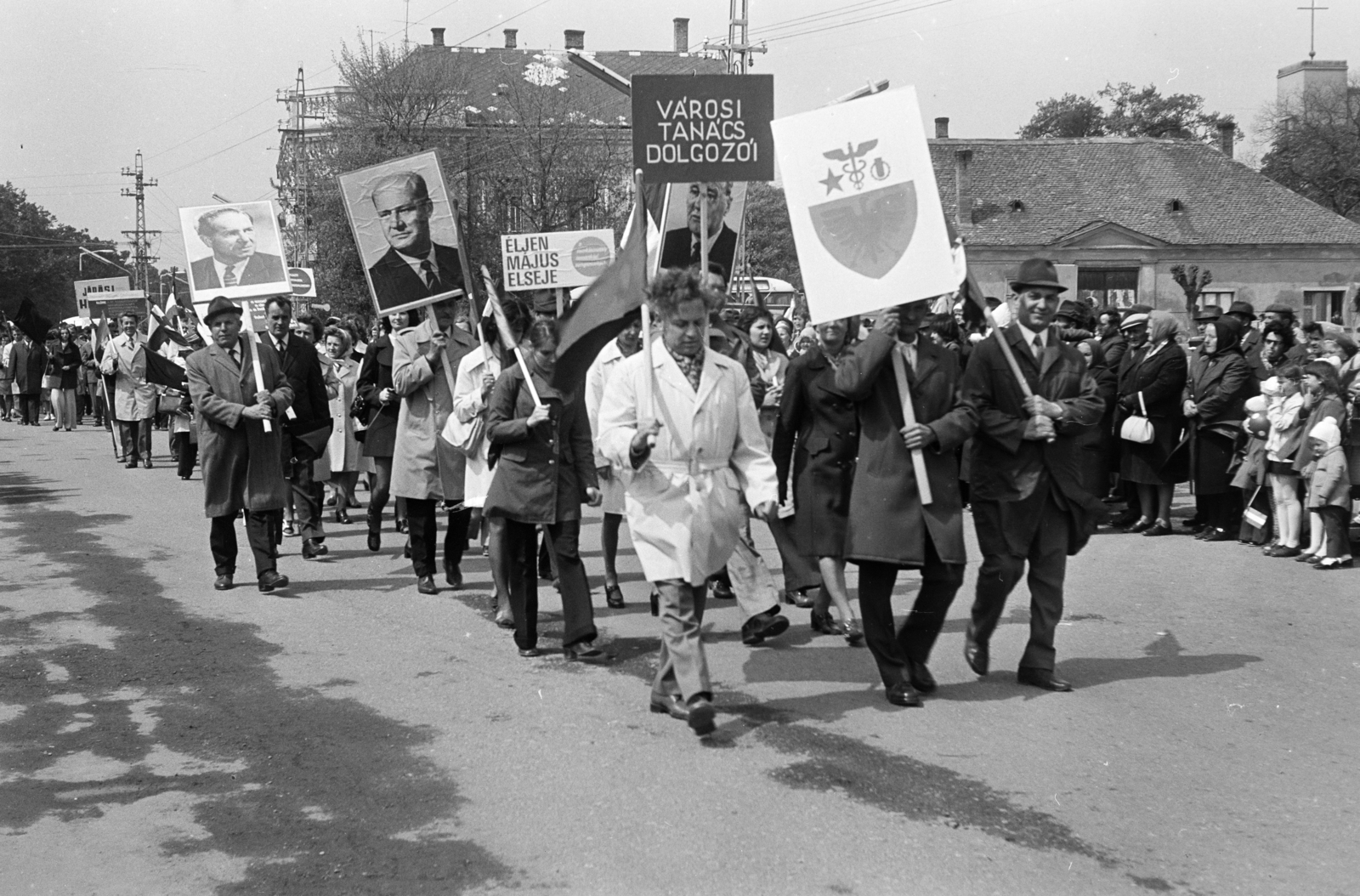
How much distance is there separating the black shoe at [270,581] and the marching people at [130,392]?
34.5ft

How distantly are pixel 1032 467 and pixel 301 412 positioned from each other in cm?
616

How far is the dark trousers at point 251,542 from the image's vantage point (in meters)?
9.90

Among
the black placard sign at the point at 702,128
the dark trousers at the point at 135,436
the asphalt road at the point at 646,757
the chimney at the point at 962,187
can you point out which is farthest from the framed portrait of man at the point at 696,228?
the chimney at the point at 962,187

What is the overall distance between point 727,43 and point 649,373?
33.0 metres

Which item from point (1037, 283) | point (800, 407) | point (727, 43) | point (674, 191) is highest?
point (727, 43)

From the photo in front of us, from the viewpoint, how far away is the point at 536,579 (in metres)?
7.65

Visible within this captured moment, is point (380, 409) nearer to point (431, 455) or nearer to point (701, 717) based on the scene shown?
point (431, 455)

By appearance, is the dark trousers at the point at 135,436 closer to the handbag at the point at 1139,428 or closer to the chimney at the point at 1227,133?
the handbag at the point at 1139,428

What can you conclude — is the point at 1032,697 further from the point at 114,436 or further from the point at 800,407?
the point at 114,436

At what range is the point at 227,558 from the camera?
9.98 m

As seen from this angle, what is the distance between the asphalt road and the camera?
4680 mm

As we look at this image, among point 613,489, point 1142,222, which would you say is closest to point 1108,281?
point 1142,222

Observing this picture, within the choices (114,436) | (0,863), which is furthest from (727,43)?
(0,863)

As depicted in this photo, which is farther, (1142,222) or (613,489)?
(1142,222)
